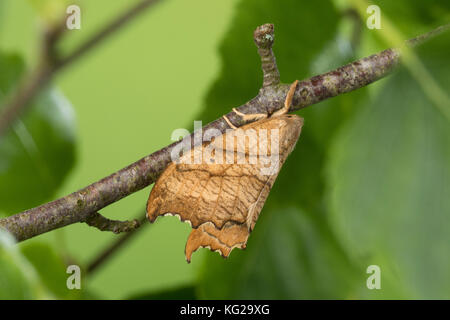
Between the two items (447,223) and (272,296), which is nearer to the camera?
(447,223)

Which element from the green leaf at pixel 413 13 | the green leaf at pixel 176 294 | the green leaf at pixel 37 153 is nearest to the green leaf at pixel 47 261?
the green leaf at pixel 176 294

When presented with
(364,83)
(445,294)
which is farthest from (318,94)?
(445,294)

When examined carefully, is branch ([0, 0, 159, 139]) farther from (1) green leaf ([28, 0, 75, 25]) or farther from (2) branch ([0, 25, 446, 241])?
(2) branch ([0, 25, 446, 241])

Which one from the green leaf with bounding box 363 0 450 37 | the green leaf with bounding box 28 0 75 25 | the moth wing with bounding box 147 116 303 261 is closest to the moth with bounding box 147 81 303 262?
the moth wing with bounding box 147 116 303 261

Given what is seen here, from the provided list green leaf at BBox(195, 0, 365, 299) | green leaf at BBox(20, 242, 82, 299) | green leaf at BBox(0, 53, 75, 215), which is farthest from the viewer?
green leaf at BBox(0, 53, 75, 215)

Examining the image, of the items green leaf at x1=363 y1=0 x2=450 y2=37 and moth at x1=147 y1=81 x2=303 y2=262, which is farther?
green leaf at x1=363 y1=0 x2=450 y2=37

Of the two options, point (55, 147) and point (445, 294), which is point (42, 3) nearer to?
point (55, 147)

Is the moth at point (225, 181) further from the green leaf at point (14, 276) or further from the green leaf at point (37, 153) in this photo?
the green leaf at point (37, 153)
